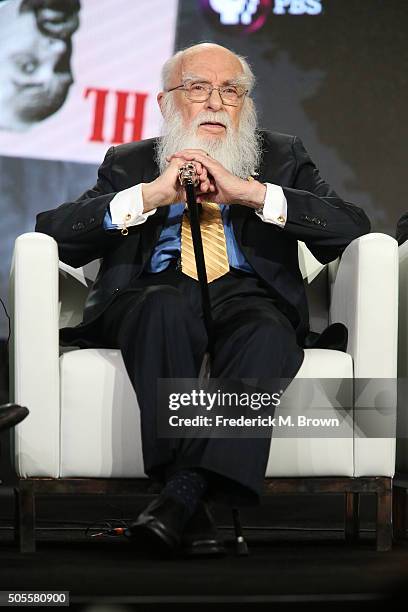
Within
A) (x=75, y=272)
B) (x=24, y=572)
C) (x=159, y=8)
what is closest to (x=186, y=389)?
(x=24, y=572)

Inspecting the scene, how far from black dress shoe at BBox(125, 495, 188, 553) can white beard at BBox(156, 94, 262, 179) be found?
1.13 meters

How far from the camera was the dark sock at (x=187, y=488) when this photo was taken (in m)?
2.14

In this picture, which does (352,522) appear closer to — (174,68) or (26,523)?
(26,523)

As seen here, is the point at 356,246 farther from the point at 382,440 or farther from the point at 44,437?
the point at 44,437

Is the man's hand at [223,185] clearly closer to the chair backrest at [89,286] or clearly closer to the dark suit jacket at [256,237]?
the dark suit jacket at [256,237]

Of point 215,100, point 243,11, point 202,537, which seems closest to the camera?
point 202,537

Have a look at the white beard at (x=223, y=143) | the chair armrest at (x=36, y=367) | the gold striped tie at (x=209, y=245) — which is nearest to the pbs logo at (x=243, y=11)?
the white beard at (x=223, y=143)

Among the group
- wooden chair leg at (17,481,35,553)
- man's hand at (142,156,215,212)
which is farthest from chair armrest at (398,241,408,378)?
wooden chair leg at (17,481,35,553)

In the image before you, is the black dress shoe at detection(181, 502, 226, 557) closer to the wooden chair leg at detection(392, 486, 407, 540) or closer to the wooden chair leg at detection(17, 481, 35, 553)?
the wooden chair leg at detection(17, 481, 35, 553)

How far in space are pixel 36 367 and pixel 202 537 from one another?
59 cm

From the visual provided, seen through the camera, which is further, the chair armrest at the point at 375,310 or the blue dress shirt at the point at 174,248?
the blue dress shirt at the point at 174,248

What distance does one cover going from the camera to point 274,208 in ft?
8.74

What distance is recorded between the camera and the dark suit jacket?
8.87 feet

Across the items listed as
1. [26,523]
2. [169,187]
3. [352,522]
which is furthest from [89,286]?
[352,522]
